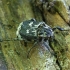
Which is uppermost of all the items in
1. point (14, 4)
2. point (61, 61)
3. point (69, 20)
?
point (14, 4)

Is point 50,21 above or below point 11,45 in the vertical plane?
above

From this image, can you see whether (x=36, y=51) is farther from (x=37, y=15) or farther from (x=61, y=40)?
(x=37, y=15)

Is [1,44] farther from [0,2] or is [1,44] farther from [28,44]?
[0,2]

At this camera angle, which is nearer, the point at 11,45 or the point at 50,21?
→ the point at 11,45

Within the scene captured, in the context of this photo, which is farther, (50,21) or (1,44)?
(50,21)

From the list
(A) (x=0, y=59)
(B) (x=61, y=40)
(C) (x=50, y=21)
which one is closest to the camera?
(A) (x=0, y=59)

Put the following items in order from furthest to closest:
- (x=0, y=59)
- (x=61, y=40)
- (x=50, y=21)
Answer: (x=50, y=21) → (x=61, y=40) → (x=0, y=59)

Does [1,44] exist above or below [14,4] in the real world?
below

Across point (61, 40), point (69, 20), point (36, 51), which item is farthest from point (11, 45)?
point (69, 20)

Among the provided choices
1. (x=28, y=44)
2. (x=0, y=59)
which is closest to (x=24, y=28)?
(x=28, y=44)
